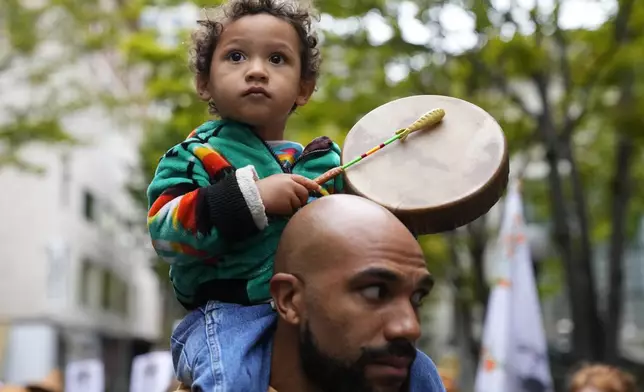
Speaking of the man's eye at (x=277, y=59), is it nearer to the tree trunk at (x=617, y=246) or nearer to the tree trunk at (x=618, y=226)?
the tree trunk at (x=617, y=246)

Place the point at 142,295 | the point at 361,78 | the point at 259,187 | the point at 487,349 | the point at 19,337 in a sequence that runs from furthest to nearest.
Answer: the point at 142,295 < the point at 19,337 < the point at 361,78 < the point at 487,349 < the point at 259,187

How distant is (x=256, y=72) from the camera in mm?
2566

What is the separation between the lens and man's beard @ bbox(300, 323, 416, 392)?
220 centimetres

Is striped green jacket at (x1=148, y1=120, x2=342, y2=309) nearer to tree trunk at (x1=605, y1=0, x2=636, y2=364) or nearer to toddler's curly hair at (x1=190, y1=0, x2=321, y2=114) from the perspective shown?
toddler's curly hair at (x1=190, y1=0, x2=321, y2=114)

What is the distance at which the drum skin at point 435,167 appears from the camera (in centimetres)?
248

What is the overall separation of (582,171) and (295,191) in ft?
56.4

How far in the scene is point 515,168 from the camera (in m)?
17.9

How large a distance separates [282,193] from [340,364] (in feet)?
1.54

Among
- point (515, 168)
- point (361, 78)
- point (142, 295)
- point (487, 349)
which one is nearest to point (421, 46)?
point (361, 78)

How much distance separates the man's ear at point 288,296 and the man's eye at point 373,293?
166mm

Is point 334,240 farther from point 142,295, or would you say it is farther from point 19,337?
point 142,295

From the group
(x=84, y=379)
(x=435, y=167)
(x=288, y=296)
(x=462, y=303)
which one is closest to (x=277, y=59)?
(x=435, y=167)

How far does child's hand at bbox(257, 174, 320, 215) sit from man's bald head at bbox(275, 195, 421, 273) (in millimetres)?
104

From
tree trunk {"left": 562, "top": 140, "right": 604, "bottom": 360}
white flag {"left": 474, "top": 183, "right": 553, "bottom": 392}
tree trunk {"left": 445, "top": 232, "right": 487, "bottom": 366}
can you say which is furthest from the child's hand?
tree trunk {"left": 445, "top": 232, "right": 487, "bottom": 366}
